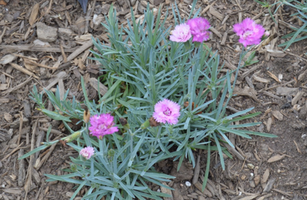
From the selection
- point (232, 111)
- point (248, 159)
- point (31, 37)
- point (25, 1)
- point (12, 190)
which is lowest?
point (12, 190)

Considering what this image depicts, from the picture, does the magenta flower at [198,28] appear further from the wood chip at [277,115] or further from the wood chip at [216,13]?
the wood chip at [216,13]

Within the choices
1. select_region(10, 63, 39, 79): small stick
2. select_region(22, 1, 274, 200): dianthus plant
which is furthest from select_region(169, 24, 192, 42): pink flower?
select_region(10, 63, 39, 79): small stick

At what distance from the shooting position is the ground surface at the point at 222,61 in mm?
2156

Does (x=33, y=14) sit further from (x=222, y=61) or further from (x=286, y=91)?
(x=286, y=91)

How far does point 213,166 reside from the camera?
7.29 feet

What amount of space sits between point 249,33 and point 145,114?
0.82 meters

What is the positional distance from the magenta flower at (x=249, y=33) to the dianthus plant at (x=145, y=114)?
3 centimetres

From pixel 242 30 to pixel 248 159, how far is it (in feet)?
3.01

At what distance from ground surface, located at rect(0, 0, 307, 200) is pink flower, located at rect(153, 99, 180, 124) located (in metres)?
0.76

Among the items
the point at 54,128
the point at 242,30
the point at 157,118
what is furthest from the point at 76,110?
the point at 242,30

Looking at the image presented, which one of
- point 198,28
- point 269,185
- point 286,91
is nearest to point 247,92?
point 286,91

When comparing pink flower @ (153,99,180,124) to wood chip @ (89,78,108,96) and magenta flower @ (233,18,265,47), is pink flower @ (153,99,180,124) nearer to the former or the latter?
magenta flower @ (233,18,265,47)

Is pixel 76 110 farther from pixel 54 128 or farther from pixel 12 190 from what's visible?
pixel 12 190

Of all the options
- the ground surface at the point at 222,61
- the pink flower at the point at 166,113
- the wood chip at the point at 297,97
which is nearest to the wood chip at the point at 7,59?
the ground surface at the point at 222,61
